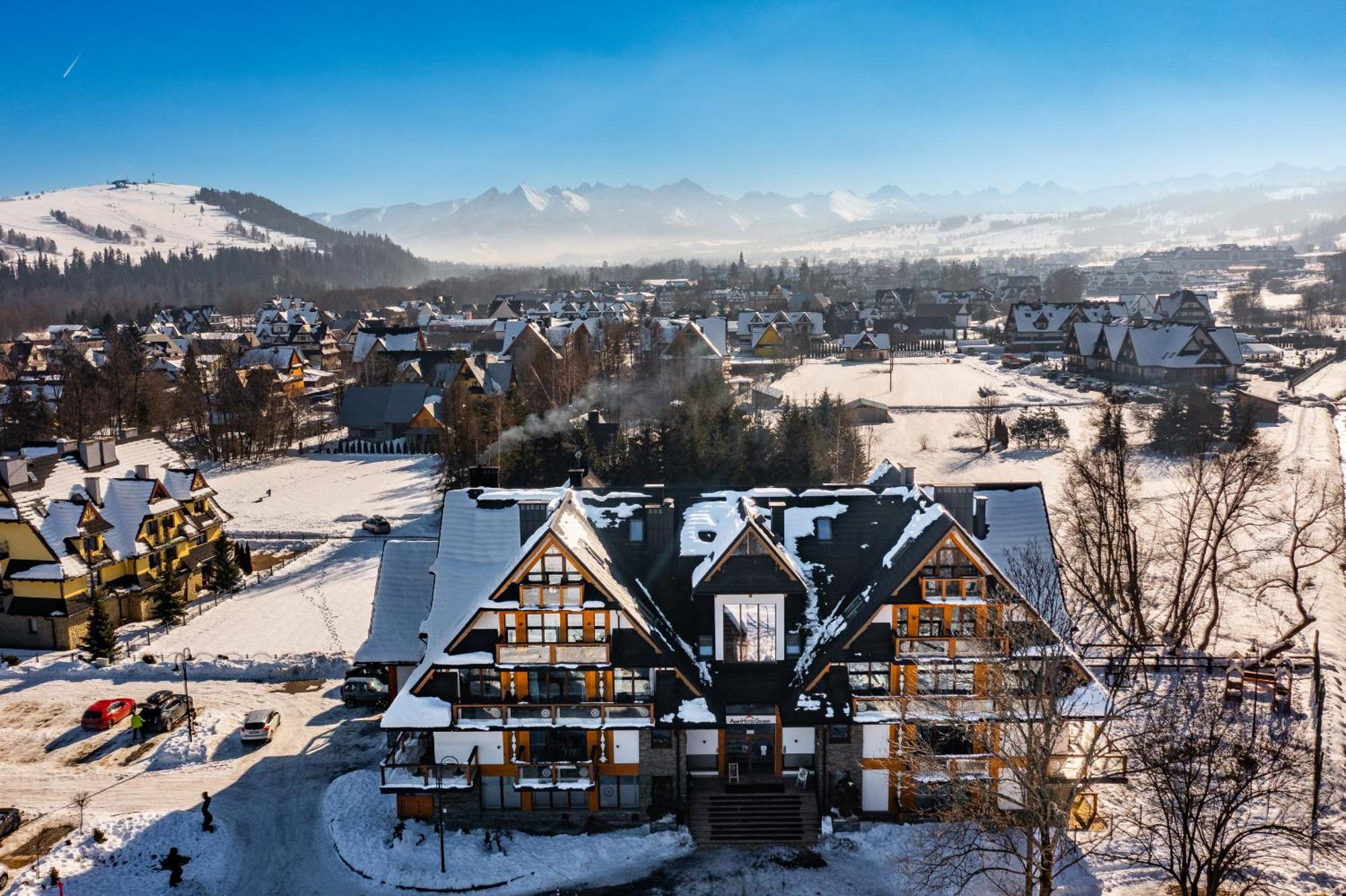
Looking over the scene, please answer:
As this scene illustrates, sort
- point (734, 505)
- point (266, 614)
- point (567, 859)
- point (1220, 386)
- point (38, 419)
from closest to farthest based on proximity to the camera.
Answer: point (567, 859) < point (734, 505) < point (266, 614) < point (38, 419) < point (1220, 386)

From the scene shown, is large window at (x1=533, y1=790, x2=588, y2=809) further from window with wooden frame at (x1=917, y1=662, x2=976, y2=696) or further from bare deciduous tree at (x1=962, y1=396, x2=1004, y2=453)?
bare deciduous tree at (x1=962, y1=396, x2=1004, y2=453)

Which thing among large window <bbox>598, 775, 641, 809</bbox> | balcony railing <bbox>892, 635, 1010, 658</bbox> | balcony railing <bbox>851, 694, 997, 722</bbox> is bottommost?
large window <bbox>598, 775, 641, 809</bbox>

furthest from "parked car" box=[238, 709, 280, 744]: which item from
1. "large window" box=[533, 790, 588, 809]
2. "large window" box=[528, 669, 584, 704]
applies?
"large window" box=[528, 669, 584, 704]

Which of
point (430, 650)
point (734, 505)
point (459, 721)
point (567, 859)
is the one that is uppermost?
point (734, 505)

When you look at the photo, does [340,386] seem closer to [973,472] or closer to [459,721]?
[973,472]

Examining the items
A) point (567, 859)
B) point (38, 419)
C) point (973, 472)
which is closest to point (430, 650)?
point (567, 859)

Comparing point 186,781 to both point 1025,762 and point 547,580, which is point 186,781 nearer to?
point 547,580

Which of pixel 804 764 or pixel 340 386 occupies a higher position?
pixel 340 386
